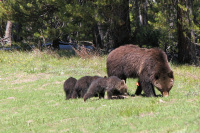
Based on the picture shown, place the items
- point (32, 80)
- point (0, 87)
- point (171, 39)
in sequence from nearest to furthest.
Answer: point (0, 87), point (32, 80), point (171, 39)

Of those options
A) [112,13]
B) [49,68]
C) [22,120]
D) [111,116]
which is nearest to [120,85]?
[111,116]

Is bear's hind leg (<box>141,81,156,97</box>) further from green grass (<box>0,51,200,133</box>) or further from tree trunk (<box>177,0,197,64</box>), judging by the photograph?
tree trunk (<box>177,0,197,64</box>)

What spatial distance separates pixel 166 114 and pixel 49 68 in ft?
36.6

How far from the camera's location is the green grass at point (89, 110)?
6.91 metres

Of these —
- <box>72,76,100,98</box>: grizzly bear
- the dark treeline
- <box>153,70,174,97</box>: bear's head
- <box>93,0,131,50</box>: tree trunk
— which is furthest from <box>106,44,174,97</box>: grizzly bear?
<box>93,0,131,50</box>: tree trunk

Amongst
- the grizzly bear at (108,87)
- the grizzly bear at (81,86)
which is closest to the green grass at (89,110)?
the grizzly bear at (108,87)

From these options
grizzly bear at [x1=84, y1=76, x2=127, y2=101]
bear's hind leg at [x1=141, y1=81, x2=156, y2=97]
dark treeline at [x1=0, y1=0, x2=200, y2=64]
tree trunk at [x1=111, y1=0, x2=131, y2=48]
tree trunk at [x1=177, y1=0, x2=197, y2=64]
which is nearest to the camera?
grizzly bear at [x1=84, y1=76, x2=127, y2=101]

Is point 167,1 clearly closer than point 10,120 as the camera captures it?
No

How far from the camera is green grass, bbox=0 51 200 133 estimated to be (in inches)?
272

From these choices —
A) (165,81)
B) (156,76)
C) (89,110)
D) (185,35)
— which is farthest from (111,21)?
(89,110)

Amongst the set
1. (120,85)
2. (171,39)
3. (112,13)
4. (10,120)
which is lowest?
(10,120)

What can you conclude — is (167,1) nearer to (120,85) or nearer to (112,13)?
(112,13)

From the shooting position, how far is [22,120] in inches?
330

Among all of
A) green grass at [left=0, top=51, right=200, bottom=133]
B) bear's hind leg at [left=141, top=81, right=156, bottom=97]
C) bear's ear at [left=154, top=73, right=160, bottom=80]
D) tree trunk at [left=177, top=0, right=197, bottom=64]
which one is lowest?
green grass at [left=0, top=51, right=200, bottom=133]
